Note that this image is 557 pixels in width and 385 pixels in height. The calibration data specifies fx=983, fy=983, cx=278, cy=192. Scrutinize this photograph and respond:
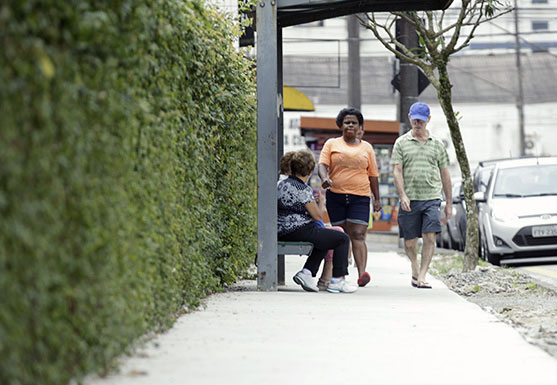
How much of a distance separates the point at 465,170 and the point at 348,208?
3172 mm

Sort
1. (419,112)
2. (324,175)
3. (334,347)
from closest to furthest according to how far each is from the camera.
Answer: (334,347) → (324,175) → (419,112)

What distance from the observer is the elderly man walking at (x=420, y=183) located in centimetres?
1030

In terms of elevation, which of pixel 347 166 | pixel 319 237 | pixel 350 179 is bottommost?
pixel 319 237

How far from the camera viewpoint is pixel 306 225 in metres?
9.11

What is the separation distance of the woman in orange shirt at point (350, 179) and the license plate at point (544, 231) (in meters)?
5.52

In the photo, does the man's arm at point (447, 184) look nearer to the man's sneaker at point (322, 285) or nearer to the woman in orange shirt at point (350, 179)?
the woman in orange shirt at point (350, 179)

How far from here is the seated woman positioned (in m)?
9.03

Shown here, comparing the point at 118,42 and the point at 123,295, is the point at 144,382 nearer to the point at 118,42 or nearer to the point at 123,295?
the point at 123,295

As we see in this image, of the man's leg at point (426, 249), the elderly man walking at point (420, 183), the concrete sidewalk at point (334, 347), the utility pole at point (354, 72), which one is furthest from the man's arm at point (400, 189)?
the utility pole at point (354, 72)

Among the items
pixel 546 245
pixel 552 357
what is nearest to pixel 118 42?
pixel 552 357

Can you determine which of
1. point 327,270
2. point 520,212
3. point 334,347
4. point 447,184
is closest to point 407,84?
point 520,212

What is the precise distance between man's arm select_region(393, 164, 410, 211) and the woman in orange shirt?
1.31ft

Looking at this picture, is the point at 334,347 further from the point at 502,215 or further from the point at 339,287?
the point at 502,215

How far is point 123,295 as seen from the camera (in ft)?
15.3
